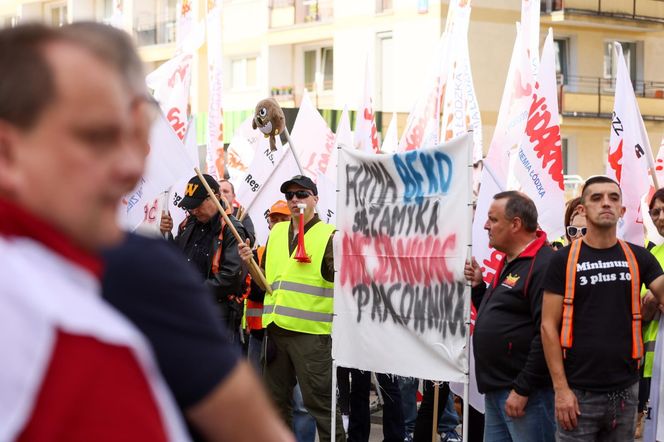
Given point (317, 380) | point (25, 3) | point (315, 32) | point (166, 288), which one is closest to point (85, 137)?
point (166, 288)

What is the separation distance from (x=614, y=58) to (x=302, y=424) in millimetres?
29781

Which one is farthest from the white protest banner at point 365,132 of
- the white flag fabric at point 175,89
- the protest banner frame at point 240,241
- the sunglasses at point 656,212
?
the sunglasses at point 656,212

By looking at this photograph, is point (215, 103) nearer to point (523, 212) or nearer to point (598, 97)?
point (523, 212)

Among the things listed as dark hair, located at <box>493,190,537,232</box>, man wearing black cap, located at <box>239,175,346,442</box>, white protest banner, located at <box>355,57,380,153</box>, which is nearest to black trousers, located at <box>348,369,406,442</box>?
man wearing black cap, located at <box>239,175,346,442</box>

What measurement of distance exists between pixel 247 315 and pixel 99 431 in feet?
27.0

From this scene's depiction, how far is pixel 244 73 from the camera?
37719 mm

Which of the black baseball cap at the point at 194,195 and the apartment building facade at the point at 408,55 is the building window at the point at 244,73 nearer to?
the apartment building facade at the point at 408,55

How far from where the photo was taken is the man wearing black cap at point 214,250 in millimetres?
8906

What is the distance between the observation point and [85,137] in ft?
4.21

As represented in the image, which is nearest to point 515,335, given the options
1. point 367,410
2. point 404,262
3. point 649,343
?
point 649,343

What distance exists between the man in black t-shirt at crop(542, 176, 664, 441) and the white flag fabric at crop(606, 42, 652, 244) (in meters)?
2.79

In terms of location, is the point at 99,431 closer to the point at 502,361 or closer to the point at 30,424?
the point at 30,424

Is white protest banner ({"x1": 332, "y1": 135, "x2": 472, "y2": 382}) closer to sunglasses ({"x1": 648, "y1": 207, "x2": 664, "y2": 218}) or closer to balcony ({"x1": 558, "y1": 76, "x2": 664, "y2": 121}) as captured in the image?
sunglasses ({"x1": 648, "y1": 207, "x2": 664, "y2": 218})

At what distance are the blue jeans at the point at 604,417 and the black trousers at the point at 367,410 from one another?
10.1 ft
